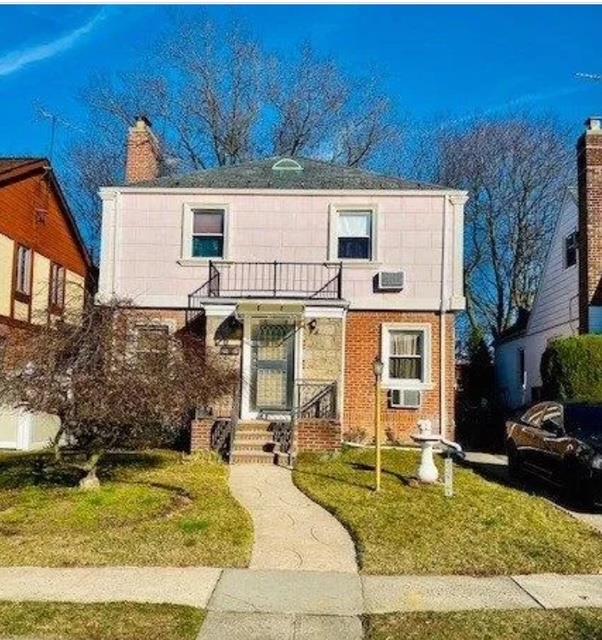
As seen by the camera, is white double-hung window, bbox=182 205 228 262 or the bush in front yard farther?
white double-hung window, bbox=182 205 228 262

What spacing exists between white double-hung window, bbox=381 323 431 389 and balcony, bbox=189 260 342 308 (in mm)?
1734

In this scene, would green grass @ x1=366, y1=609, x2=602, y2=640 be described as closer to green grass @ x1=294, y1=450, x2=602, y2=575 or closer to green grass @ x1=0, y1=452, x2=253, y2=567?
green grass @ x1=294, y1=450, x2=602, y2=575

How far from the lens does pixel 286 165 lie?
60.5ft

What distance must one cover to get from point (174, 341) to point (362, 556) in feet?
14.5

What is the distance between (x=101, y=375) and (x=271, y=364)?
273 inches

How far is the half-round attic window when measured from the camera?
18281 mm

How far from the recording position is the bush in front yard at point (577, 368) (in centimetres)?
1464

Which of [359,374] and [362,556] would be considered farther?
[359,374]

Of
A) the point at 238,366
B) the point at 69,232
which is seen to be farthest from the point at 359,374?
the point at 69,232

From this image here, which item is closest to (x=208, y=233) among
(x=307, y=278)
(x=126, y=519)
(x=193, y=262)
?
(x=193, y=262)

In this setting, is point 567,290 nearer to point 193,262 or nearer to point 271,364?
point 271,364

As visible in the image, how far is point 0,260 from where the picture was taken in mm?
19125

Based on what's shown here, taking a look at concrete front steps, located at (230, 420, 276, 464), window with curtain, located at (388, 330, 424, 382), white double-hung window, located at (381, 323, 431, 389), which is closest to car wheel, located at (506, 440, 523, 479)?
white double-hung window, located at (381, 323, 431, 389)

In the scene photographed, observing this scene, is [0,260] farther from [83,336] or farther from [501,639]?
[501,639]
